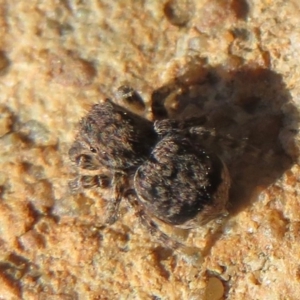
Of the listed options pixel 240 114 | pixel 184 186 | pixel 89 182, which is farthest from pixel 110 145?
pixel 240 114

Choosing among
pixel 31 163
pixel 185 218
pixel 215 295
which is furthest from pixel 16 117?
pixel 215 295

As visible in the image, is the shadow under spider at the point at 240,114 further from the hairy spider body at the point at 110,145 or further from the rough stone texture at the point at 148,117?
the hairy spider body at the point at 110,145

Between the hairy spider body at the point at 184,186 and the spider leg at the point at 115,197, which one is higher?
the hairy spider body at the point at 184,186

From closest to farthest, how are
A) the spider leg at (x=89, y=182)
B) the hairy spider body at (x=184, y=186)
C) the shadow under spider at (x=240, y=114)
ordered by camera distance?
1. the hairy spider body at (x=184, y=186)
2. the shadow under spider at (x=240, y=114)
3. the spider leg at (x=89, y=182)

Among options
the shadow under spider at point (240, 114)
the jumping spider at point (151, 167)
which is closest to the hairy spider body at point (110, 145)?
the jumping spider at point (151, 167)

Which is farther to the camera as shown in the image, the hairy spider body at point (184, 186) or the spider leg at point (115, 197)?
the spider leg at point (115, 197)

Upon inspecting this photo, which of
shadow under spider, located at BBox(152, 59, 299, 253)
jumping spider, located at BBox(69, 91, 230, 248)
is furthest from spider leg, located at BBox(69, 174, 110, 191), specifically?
shadow under spider, located at BBox(152, 59, 299, 253)

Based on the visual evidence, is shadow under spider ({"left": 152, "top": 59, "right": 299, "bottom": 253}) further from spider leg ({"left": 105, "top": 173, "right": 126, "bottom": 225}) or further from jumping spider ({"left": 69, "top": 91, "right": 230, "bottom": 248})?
spider leg ({"left": 105, "top": 173, "right": 126, "bottom": 225})
